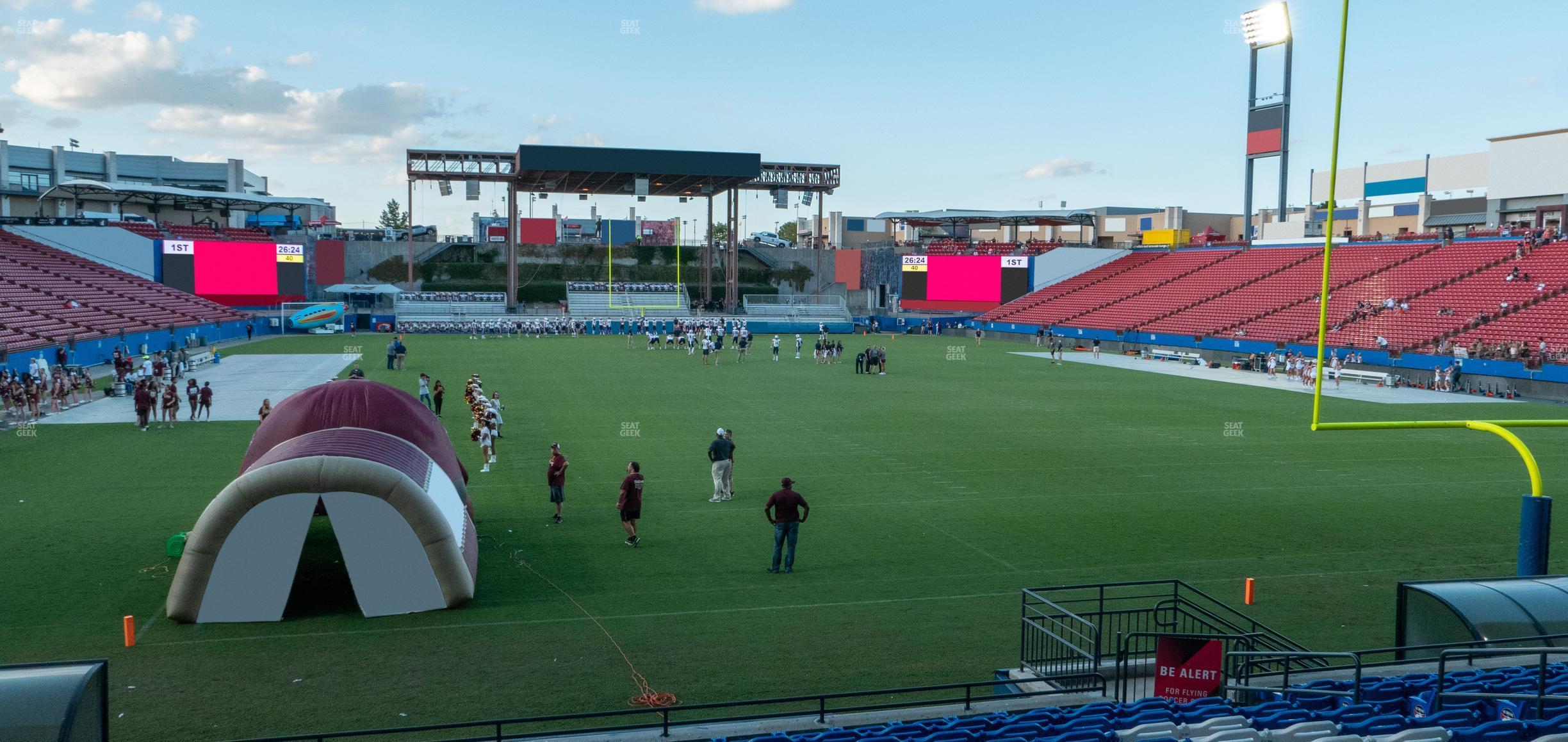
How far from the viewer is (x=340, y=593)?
41.7 feet

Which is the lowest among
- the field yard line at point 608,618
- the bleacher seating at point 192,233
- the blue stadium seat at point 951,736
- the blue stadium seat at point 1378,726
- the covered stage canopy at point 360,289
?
the field yard line at point 608,618

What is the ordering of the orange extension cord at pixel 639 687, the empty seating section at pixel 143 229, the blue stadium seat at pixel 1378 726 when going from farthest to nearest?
1. the empty seating section at pixel 143 229
2. the orange extension cord at pixel 639 687
3. the blue stadium seat at pixel 1378 726

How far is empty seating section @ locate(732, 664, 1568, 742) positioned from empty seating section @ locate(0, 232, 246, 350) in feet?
116

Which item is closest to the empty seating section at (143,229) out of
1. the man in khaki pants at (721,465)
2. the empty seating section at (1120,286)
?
the empty seating section at (1120,286)

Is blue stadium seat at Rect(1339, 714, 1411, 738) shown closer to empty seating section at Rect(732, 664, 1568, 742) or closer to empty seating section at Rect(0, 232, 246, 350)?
empty seating section at Rect(732, 664, 1568, 742)

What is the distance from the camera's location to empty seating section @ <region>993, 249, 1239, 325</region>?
62.9m

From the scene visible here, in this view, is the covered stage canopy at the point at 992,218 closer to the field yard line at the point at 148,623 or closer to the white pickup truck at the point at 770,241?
the white pickup truck at the point at 770,241

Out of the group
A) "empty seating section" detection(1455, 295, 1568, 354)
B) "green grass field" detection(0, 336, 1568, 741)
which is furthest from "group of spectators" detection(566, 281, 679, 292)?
"empty seating section" detection(1455, 295, 1568, 354)

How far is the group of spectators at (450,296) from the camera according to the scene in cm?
6831

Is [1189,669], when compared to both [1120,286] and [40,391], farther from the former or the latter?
[1120,286]

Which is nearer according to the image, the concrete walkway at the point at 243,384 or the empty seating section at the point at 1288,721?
the empty seating section at the point at 1288,721

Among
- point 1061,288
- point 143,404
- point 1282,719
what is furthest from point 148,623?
point 1061,288

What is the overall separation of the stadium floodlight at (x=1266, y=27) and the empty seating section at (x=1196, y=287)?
444 inches

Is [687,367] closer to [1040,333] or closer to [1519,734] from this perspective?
[1040,333]
